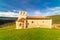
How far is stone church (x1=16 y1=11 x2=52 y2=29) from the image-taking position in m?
11.9

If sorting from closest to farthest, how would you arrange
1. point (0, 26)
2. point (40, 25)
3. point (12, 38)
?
point (12, 38), point (0, 26), point (40, 25)

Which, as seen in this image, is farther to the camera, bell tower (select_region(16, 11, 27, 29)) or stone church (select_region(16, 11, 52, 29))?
stone church (select_region(16, 11, 52, 29))

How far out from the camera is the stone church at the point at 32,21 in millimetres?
11945

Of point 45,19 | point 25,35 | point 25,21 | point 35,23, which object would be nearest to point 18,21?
point 25,21

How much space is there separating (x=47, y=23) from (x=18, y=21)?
9.14 feet

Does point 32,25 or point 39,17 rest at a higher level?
point 39,17

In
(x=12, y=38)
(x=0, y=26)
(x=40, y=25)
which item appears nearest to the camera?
(x=12, y=38)

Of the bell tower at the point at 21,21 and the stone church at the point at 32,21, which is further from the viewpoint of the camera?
the stone church at the point at 32,21

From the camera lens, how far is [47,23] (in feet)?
40.2

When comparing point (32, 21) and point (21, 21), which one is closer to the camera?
point (21, 21)

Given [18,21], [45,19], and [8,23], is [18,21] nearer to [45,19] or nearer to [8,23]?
[8,23]

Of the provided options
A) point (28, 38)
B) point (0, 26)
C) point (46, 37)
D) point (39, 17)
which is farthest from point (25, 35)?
point (39, 17)

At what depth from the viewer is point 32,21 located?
40.7 feet

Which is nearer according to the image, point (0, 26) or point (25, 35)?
point (25, 35)
